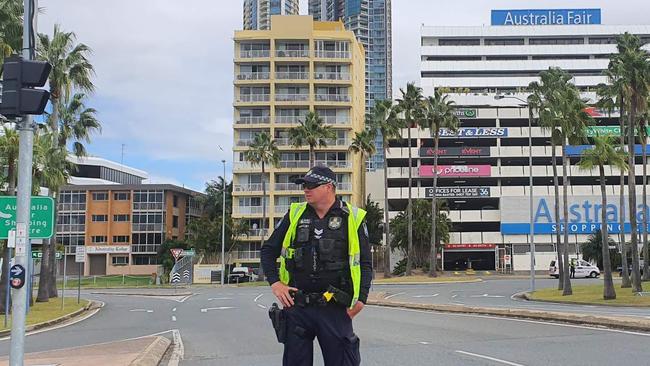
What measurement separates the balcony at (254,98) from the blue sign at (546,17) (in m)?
46.9

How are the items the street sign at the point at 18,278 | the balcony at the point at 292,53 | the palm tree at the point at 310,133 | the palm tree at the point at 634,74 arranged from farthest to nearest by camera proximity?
the balcony at the point at 292,53
the palm tree at the point at 310,133
the palm tree at the point at 634,74
the street sign at the point at 18,278

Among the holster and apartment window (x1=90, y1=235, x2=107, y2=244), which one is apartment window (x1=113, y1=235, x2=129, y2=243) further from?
the holster

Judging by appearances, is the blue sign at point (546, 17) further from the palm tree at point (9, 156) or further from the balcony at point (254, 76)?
the palm tree at point (9, 156)

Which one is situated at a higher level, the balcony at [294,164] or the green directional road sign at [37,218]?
the balcony at [294,164]

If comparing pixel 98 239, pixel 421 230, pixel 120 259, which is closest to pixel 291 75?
pixel 421 230

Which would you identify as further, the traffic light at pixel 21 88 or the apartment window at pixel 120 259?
the apartment window at pixel 120 259

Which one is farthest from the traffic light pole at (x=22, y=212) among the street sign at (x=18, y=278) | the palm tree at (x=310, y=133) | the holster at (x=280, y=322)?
the palm tree at (x=310, y=133)

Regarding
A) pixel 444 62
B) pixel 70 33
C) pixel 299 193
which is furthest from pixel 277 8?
pixel 70 33

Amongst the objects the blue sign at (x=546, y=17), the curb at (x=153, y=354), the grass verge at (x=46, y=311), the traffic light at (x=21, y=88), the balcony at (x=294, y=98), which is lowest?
the grass verge at (x=46, y=311)

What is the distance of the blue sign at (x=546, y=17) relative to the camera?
108 m

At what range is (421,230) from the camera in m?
70.0

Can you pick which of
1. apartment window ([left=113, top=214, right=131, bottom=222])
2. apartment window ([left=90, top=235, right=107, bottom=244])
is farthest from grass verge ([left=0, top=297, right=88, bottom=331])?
apartment window ([left=90, top=235, right=107, bottom=244])

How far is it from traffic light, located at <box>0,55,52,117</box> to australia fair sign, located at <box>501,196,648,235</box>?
2857 inches

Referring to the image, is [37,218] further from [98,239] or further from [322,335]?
[98,239]
